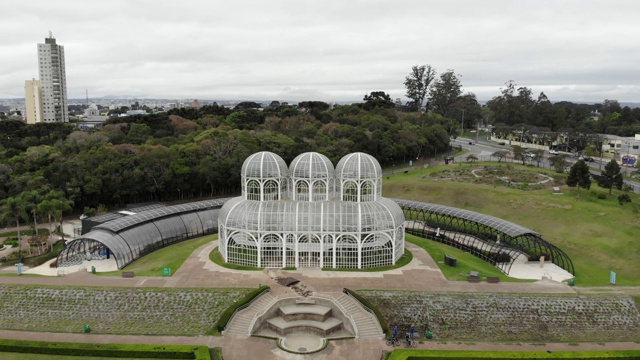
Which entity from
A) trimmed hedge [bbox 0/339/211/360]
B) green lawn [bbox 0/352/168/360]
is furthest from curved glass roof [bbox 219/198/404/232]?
green lawn [bbox 0/352/168/360]

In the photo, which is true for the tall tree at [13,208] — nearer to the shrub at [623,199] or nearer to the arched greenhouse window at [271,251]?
the arched greenhouse window at [271,251]

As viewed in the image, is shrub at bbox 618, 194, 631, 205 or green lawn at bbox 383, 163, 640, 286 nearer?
green lawn at bbox 383, 163, 640, 286

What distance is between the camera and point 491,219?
192ft

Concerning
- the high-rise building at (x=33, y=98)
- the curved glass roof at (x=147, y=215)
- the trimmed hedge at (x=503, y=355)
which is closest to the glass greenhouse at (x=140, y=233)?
the curved glass roof at (x=147, y=215)

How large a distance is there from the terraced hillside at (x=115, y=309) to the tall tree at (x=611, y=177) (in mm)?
65961

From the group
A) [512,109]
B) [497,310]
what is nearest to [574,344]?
[497,310]

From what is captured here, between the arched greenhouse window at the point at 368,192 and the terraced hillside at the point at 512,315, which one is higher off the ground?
the arched greenhouse window at the point at 368,192

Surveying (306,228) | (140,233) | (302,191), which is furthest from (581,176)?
(140,233)

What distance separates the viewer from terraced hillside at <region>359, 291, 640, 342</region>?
38312 millimetres

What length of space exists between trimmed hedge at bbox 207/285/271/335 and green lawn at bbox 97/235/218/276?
35.8ft

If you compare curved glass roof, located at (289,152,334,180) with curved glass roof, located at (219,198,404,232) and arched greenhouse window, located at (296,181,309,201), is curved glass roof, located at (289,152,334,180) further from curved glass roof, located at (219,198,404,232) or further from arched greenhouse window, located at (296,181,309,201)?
curved glass roof, located at (219,198,404,232)

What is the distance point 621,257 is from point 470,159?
55677 millimetres

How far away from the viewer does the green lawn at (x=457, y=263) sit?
4784cm

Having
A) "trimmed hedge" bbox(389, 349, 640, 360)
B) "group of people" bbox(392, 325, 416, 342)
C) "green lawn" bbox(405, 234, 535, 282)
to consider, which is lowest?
"trimmed hedge" bbox(389, 349, 640, 360)
